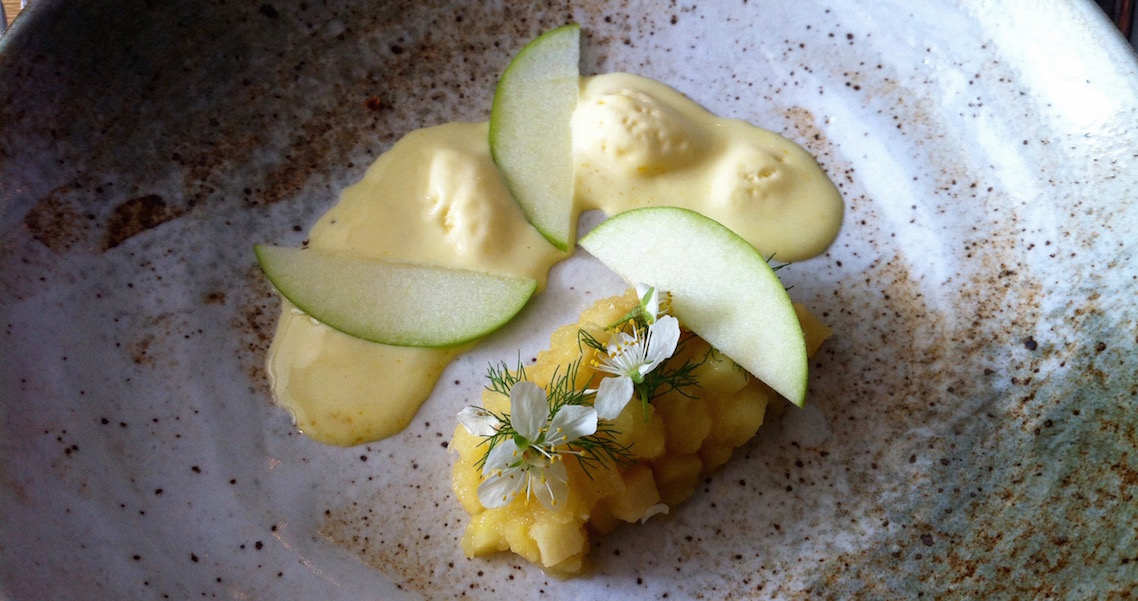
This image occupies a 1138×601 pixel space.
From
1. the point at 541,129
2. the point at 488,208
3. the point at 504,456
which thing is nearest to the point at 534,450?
the point at 504,456

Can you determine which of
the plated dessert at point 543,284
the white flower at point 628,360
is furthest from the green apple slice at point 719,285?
the white flower at point 628,360

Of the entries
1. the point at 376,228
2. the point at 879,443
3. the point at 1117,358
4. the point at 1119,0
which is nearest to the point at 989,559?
the point at 879,443

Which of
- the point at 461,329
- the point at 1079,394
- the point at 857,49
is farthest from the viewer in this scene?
the point at 857,49

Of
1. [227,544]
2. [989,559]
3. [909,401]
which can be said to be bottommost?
[227,544]

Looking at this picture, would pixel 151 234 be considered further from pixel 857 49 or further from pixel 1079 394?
pixel 1079 394

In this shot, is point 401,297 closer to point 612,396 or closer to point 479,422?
point 479,422

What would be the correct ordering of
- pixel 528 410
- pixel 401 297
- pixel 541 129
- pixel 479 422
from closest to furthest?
1. pixel 528 410
2. pixel 479 422
3. pixel 401 297
4. pixel 541 129

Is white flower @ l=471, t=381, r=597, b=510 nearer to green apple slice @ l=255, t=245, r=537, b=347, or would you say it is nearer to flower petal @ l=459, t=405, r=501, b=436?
flower petal @ l=459, t=405, r=501, b=436
